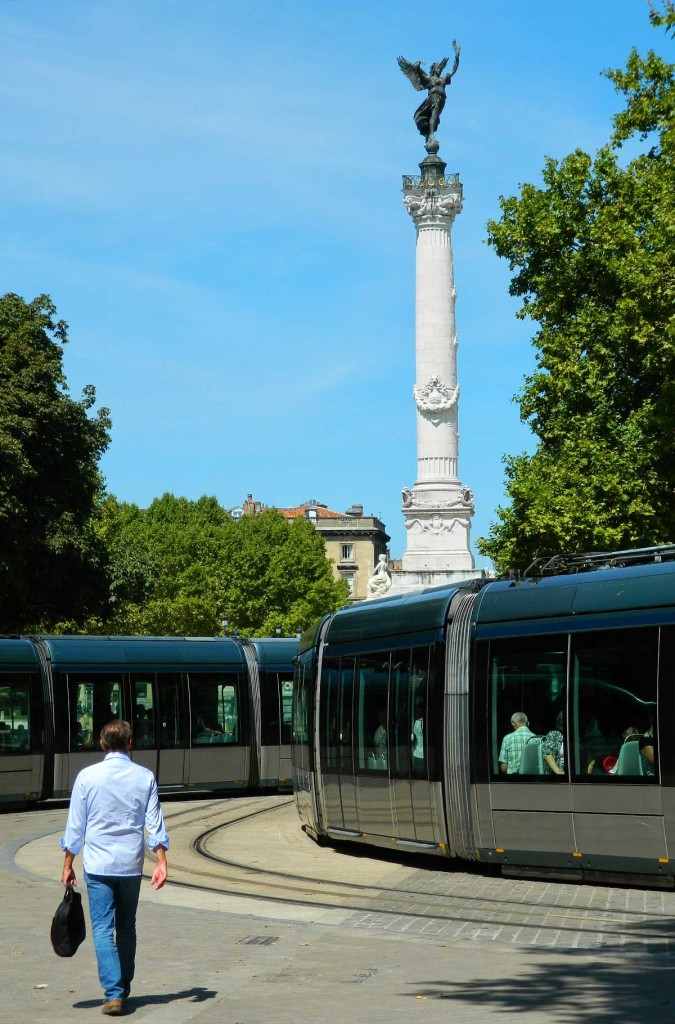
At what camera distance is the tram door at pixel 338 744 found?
1608 cm

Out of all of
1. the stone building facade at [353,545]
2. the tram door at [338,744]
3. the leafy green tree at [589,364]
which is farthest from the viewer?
the stone building facade at [353,545]

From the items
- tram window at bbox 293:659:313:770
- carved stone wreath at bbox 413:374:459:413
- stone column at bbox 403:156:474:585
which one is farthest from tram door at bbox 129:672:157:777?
carved stone wreath at bbox 413:374:459:413

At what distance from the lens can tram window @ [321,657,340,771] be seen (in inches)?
647

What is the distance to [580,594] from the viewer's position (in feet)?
43.3

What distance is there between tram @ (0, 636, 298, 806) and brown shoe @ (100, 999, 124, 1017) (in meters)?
15.0

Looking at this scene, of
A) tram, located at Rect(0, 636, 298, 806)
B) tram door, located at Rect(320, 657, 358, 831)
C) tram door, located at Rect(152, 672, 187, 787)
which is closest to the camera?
tram door, located at Rect(320, 657, 358, 831)

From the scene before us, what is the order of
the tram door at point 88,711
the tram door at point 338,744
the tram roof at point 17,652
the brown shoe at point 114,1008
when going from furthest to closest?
the tram door at point 88,711, the tram roof at point 17,652, the tram door at point 338,744, the brown shoe at point 114,1008

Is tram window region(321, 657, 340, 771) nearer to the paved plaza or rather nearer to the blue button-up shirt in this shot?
the paved plaza

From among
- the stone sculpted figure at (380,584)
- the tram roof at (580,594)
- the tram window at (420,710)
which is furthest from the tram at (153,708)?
the stone sculpted figure at (380,584)

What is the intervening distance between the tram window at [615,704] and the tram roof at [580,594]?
0.90 ft

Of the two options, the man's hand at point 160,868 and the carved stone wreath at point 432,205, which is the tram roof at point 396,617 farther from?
the carved stone wreath at point 432,205

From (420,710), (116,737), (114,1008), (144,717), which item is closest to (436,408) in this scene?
(144,717)

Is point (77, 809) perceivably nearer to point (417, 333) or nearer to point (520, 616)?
point (520, 616)

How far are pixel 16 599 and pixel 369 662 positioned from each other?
23347mm
